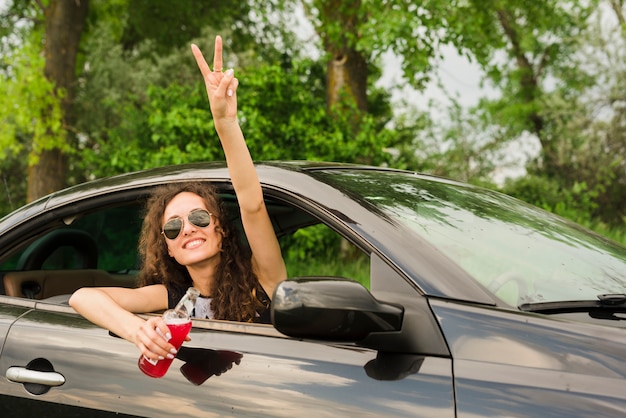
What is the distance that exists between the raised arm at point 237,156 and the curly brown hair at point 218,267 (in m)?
0.13

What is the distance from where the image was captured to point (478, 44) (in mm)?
13078

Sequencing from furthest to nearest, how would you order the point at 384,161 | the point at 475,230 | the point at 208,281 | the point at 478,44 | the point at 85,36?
the point at 85,36, the point at 478,44, the point at 384,161, the point at 208,281, the point at 475,230

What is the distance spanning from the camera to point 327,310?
2.04 metres

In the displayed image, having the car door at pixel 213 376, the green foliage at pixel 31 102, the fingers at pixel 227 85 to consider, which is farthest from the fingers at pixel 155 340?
the green foliage at pixel 31 102

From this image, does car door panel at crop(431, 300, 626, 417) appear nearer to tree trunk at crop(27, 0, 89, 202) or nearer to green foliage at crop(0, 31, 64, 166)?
green foliage at crop(0, 31, 64, 166)

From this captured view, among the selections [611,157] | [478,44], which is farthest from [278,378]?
[611,157]

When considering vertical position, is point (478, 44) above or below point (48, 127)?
above

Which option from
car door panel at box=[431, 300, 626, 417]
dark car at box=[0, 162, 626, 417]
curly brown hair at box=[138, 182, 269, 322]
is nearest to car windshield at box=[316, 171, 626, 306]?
dark car at box=[0, 162, 626, 417]

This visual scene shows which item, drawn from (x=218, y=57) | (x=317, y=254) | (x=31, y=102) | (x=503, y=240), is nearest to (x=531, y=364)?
(x=503, y=240)

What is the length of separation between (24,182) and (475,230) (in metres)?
21.3

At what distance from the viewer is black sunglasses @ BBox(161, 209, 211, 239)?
9.27 feet

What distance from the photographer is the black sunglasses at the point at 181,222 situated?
2.82 m

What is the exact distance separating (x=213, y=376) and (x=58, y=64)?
522 inches

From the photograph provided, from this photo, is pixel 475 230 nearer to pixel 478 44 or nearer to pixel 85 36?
pixel 478 44
